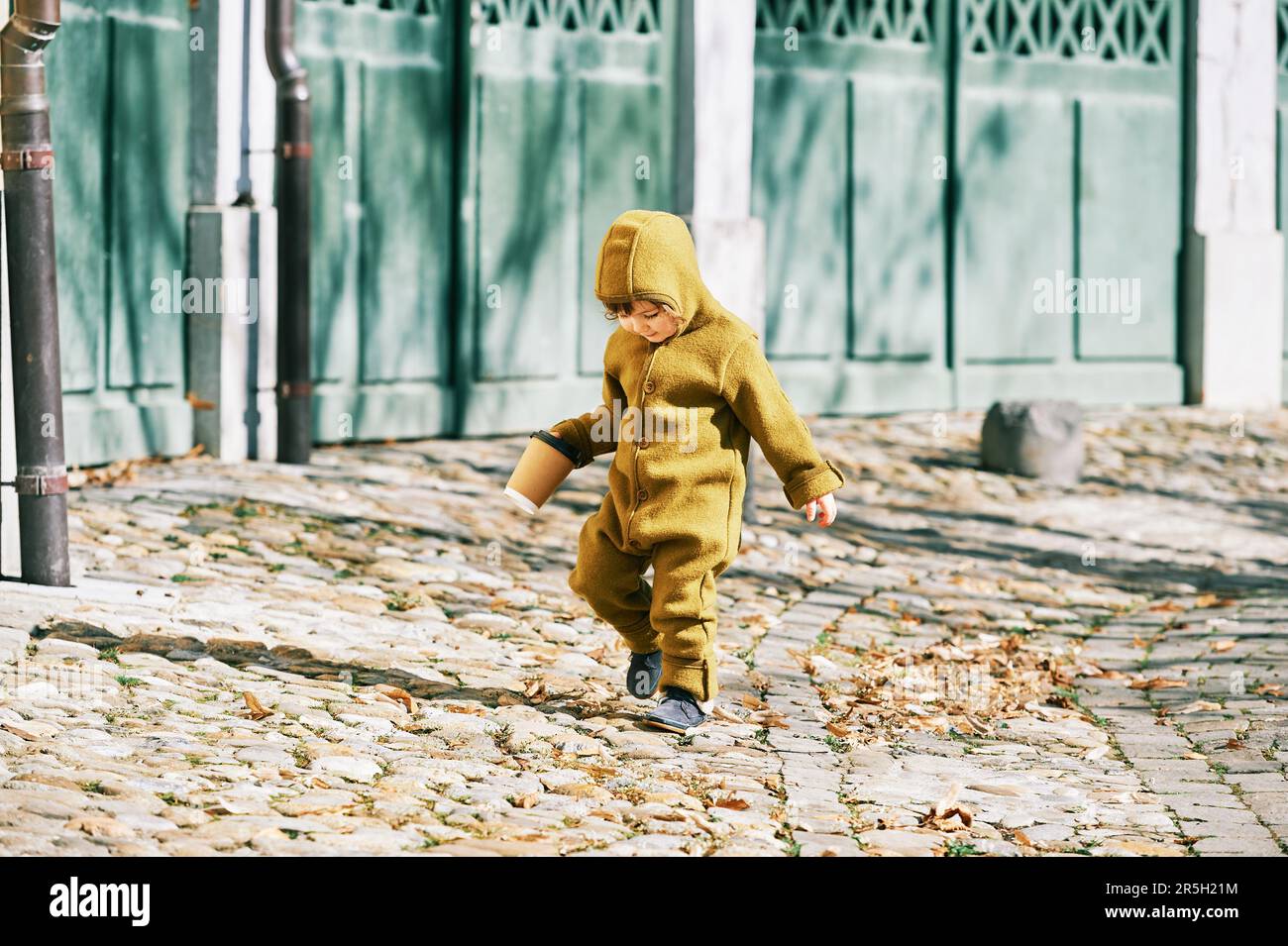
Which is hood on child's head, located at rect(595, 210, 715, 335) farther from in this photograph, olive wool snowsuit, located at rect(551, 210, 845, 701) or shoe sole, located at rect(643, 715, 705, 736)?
shoe sole, located at rect(643, 715, 705, 736)

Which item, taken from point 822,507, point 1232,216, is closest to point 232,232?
point 822,507

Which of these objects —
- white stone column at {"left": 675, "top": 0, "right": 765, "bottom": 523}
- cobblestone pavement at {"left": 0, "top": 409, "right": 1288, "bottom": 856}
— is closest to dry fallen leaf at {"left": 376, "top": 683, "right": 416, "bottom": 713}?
cobblestone pavement at {"left": 0, "top": 409, "right": 1288, "bottom": 856}

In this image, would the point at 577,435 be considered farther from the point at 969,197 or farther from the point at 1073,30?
the point at 1073,30

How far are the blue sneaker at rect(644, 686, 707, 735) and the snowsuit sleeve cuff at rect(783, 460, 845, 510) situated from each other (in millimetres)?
613

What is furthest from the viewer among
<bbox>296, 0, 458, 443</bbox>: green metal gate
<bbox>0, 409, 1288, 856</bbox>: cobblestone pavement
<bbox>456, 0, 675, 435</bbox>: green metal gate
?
<bbox>456, 0, 675, 435</bbox>: green metal gate

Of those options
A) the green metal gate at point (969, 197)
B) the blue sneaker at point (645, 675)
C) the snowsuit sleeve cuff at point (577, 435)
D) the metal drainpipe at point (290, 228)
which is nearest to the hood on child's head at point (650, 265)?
the snowsuit sleeve cuff at point (577, 435)

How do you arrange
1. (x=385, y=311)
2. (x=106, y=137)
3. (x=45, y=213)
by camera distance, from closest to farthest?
(x=45, y=213) < (x=106, y=137) < (x=385, y=311)

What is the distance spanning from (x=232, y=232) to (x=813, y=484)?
455 centimetres

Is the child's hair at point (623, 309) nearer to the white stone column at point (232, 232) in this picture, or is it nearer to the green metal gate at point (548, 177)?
the white stone column at point (232, 232)

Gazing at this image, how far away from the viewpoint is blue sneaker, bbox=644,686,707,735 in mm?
5086

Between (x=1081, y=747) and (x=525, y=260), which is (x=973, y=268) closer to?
(x=525, y=260)

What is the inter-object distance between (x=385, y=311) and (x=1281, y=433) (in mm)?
5638

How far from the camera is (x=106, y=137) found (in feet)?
27.7

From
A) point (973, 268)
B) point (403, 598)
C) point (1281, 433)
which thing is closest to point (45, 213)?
point (403, 598)
